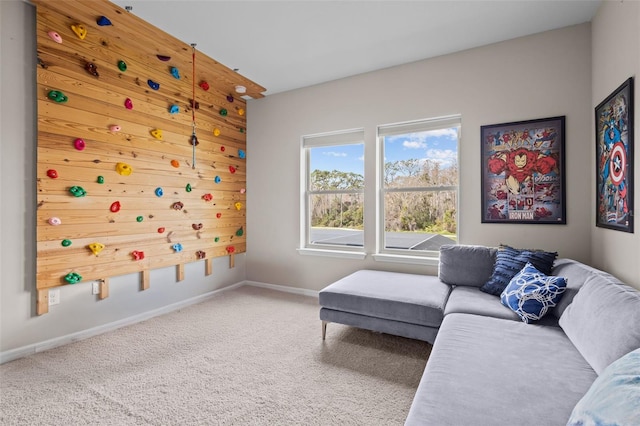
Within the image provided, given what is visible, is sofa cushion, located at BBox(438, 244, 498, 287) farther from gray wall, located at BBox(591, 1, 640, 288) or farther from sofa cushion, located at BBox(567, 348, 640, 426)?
sofa cushion, located at BBox(567, 348, 640, 426)

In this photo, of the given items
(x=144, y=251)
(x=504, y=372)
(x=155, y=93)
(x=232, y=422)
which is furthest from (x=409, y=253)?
(x=155, y=93)

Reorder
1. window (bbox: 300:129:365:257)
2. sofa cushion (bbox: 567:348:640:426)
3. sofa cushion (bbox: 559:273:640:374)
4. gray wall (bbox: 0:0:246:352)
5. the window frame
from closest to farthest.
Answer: sofa cushion (bbox: 567:348:640:426), sofa cushion (bbox: 559:273:640:374), gray wall (bbox: 0:0:246:352), the window frame, window (bbox: 300:129:365:257)

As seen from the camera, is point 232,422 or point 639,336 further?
point 232,422

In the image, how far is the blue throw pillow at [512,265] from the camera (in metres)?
Answer: 2.27

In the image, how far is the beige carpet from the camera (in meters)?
1.66

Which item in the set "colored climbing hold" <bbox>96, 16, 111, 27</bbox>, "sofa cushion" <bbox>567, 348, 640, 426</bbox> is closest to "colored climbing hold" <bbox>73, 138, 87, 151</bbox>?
"colored climbing hold" <bbox>96, 16, 111, 27</bbox>

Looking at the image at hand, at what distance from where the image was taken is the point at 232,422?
1.60 metres

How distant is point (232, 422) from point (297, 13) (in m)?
2.94

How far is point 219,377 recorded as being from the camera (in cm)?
202

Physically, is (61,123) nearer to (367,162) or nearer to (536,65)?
(367,162)

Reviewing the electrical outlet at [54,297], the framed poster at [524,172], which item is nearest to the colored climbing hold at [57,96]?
the electrical outlet at [54,297]

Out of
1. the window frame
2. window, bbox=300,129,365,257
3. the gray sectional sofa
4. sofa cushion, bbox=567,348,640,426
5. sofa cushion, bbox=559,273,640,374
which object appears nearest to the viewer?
sofa cushion, bbox=567,348,640,426

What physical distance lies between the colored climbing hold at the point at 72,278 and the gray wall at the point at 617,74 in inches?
158

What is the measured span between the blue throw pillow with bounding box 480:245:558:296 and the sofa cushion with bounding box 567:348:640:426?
141 centimetres
